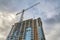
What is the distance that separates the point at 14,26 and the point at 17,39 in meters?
22.0

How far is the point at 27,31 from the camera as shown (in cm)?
→ 9194

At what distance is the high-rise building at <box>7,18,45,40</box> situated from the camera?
281ft

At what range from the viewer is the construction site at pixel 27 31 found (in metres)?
85.5

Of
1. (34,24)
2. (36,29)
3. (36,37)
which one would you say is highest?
(34,24)

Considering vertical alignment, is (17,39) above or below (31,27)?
below

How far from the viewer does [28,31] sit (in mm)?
91625

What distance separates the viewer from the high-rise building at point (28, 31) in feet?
281

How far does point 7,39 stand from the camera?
99.1m

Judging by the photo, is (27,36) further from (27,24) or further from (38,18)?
(38,18)

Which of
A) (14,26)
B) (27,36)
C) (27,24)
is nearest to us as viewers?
(27,36)

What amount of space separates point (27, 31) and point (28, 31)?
2.80 ft

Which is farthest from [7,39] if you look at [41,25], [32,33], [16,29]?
[41,25]

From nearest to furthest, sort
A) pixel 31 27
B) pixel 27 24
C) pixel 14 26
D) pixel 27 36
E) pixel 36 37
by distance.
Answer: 1. pixel 36 37
2. pixel 27 36
3. pixel 31 27
4. pixel 27 24
5. pixel 14 26

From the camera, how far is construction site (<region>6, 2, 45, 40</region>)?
3366 inches
